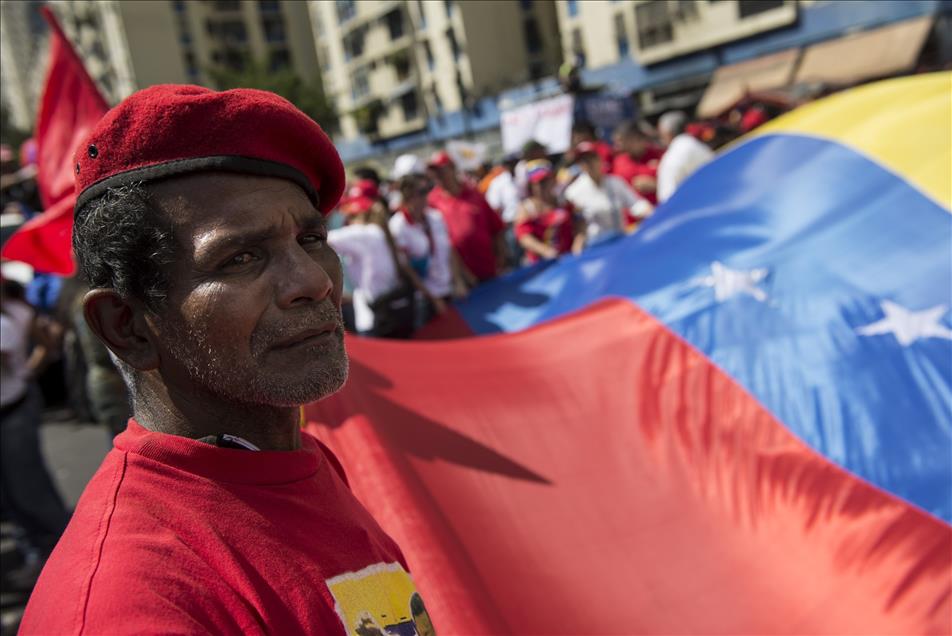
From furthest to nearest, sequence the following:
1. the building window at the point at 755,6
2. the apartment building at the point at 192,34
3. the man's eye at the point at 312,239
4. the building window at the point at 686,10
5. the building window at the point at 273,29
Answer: the building window at the point at 686,10
the building window at the point at 755,6
the building window at the point at 273,29
the apartment building at the point at 192,34
the man's eye at the point at 312,239

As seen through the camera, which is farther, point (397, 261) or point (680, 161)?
point (680, 161)

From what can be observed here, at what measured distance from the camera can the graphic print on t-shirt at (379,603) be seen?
101 cm

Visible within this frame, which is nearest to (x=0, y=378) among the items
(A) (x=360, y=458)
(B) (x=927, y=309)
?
(A) (x=360, y=458)

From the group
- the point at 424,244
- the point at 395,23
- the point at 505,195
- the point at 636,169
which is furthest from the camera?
the point at 505,195

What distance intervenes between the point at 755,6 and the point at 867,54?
149 inches

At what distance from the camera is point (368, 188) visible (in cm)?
588

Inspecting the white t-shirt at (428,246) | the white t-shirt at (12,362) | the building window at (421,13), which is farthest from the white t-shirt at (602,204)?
the white t-shirt at (12,362)

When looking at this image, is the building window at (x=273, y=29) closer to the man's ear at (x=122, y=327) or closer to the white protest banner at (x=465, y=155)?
the man's ear at (x=122, y=327)

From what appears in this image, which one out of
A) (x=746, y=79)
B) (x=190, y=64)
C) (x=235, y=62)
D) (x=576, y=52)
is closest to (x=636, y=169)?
(x=576, y=52)

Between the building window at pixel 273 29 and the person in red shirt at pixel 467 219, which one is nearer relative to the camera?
the building window at pixel 273 29

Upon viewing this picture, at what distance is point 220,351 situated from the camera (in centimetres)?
105

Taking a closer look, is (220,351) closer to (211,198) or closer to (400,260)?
(211,198)

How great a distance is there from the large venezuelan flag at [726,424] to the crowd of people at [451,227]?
4.77ft

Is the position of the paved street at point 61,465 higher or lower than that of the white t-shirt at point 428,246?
lower
